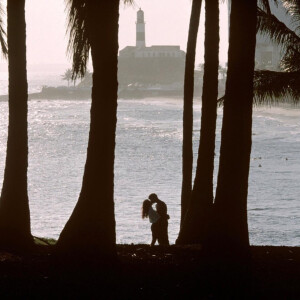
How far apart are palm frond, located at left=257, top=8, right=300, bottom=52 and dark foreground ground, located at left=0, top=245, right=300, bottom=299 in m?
9.29

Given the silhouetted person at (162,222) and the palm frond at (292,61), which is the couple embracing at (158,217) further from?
the palm frond at (292,61)

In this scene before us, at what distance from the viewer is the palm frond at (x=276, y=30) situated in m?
20.3

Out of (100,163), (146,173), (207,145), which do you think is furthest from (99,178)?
(146,173)

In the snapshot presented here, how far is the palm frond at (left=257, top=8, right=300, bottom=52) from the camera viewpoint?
2028 centimetres

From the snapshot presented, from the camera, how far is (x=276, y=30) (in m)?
20.6

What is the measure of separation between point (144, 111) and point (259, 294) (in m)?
170

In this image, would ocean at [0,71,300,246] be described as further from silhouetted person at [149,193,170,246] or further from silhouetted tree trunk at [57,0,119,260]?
silhouetted tree trunk at [57,0,119,260]

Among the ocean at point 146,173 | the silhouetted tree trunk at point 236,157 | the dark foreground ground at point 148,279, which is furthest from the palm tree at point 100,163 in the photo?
the ocean at point 146,173

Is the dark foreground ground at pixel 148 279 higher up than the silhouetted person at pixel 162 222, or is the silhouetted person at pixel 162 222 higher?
the dark foreground ground at pixel 148 279

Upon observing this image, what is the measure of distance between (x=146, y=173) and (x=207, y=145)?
5295cm

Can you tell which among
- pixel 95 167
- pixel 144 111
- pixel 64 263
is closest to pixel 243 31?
pixel 95 167

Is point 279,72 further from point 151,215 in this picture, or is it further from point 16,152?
point 16,152

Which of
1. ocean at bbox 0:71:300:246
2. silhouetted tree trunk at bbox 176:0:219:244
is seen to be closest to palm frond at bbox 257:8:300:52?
silhouetted tree trunk at bbox 176:0:219:244

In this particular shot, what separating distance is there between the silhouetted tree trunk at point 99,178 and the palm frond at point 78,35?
217 cm
